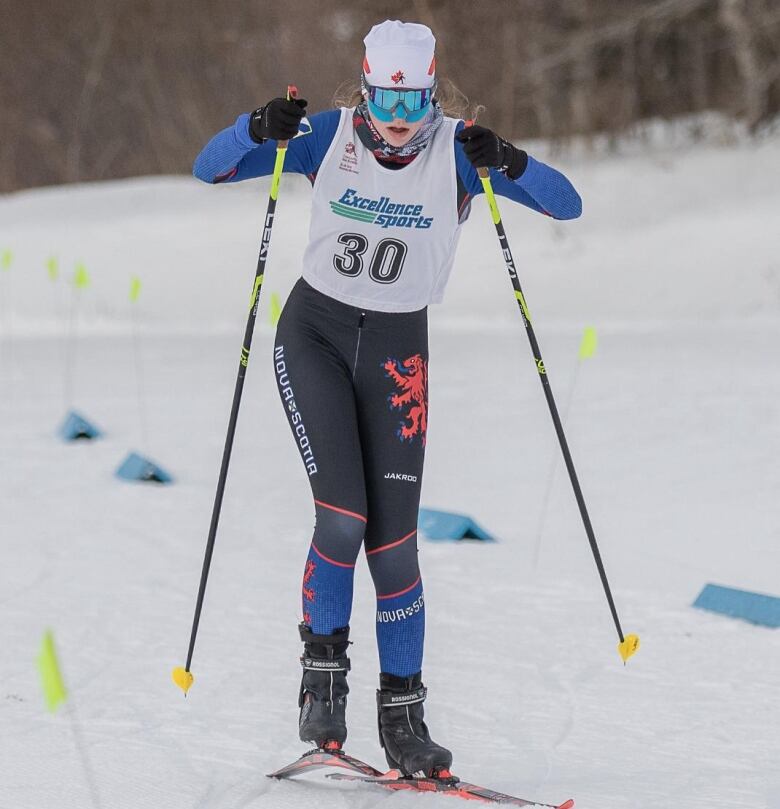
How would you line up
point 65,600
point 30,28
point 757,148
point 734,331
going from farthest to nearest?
point 30,28, point 757,148, point 734,331, point 65,600

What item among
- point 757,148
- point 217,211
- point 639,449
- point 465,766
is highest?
point 757,148

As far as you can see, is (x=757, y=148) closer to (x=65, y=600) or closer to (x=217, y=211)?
(x=217, y=211)

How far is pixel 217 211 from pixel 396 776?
14.9 metres

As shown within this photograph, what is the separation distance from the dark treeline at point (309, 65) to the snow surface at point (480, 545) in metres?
3.23

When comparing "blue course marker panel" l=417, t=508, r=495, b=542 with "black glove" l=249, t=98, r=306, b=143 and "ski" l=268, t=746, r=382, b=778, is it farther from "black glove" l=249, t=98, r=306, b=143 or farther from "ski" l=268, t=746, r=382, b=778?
"black glove" l=249, t=98, r=306, b=143

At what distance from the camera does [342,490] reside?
3.35 metres

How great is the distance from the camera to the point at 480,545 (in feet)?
20.6

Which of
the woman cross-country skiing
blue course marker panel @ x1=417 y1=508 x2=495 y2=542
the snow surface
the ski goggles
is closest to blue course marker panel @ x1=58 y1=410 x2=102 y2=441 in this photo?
the snow surface

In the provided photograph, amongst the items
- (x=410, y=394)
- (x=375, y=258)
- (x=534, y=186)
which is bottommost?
(x=410, y=394)

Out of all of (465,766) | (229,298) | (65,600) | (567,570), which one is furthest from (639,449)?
(229,298)

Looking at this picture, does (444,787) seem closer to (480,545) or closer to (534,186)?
(534,186)

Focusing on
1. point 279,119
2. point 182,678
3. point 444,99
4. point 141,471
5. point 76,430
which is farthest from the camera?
point 76,430

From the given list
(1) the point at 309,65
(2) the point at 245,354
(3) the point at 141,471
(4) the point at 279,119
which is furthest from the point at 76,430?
(1) the point at 309,65

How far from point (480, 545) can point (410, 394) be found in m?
2.92
